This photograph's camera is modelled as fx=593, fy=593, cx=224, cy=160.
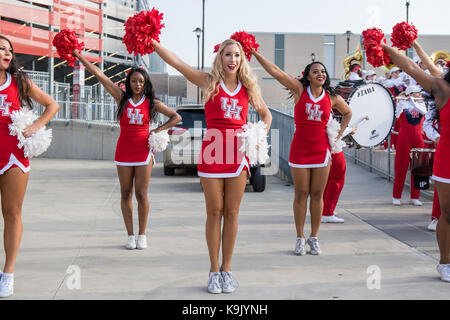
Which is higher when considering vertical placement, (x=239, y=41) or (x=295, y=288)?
(x=239, y=41)

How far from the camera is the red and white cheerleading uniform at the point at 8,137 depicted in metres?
4.61

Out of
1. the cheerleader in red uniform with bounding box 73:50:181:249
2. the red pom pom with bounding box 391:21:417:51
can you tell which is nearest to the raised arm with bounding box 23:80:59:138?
the cheerleader in red uniform with bounding box 73:50:181:249

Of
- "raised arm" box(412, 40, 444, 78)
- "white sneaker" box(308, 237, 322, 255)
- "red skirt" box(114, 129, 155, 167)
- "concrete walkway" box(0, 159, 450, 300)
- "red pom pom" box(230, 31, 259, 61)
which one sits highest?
"red pom pom" box(230, 31, 259, 61)

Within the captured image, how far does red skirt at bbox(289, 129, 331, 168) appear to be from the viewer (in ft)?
20.1

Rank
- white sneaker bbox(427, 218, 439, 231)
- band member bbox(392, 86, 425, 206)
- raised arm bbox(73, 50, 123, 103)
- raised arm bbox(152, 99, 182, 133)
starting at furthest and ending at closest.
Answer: band member bbox(392, 86, 425, 206)
white sneaker bbox(427, 218, 439, 231)
raised arm bbox(152, 99, 182, 133)
raised arm bbox(73, 50, 123, 103)

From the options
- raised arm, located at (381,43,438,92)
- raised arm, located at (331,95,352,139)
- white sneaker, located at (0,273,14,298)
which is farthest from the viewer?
raised arm, located at (331,95,352,139)

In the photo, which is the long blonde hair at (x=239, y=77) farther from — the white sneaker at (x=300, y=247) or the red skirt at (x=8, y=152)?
the white sneaker at (x=300, y=247)

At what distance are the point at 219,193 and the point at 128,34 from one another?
4.78 feet

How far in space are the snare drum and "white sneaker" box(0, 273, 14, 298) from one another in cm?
607

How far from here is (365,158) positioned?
14.7 metres

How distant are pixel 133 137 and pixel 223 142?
2014 millimetres

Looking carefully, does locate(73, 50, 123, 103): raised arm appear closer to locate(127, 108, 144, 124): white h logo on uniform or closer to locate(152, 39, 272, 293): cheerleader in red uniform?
locate(127, 108, 144, 124): white h logo on uniform
